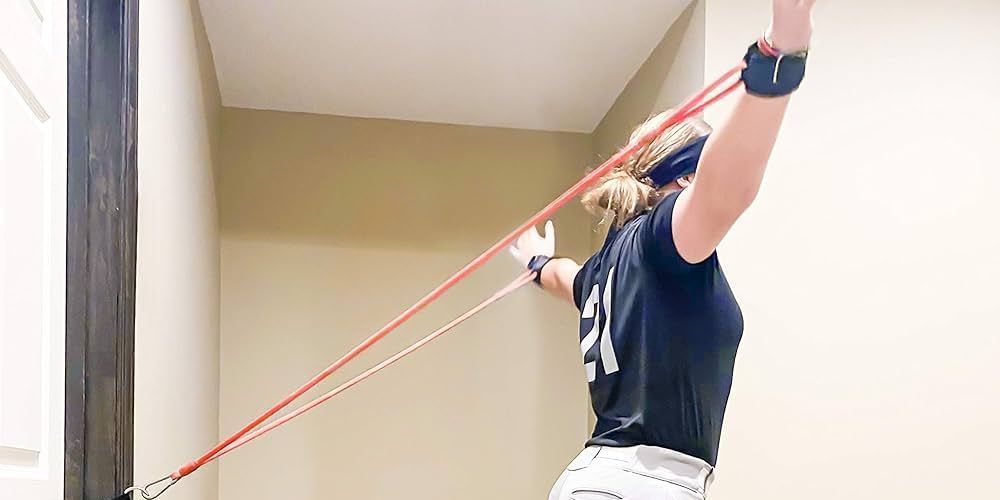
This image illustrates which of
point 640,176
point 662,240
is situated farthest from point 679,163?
point 662,240

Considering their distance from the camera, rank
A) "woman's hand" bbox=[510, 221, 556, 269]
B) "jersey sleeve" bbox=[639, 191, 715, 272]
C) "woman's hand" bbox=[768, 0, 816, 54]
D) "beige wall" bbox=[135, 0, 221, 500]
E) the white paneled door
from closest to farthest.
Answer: "woman's hand" bbox=[768, 0, 816, 54] < the white paneled door < "jersey sleeve" bbox=[639, 191, 715, 272] < "beige wall" bbox=[135, 0, 221, 500] < "woman's hand" bbox=[510, 221, 556, 269]

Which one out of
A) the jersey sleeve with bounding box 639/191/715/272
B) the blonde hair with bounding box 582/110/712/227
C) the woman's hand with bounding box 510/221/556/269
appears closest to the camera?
the jersey sleeve with bounding box 639/191/715/272

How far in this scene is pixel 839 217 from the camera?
6.71 feet

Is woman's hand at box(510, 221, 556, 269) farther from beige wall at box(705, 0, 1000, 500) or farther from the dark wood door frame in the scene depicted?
the dark wood door frame

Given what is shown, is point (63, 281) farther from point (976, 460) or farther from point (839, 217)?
point (976, 460)

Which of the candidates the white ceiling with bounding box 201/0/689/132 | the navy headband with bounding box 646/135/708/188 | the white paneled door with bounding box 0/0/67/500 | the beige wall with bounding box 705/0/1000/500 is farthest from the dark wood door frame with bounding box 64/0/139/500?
the beige wall with bounding box 705/0/1000/500

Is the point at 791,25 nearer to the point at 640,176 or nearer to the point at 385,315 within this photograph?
the point at 640,176

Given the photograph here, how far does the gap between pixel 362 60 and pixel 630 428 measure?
156 cm

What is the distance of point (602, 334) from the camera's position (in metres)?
1.34

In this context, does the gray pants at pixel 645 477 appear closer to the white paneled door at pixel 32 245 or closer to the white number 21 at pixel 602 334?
the white number 21 at pixel 602 334

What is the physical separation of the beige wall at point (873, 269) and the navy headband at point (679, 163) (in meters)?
0.73

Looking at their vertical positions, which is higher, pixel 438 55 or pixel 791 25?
pixel 438 55

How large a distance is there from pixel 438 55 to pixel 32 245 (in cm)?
154

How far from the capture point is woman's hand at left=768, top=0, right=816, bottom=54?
84cm
